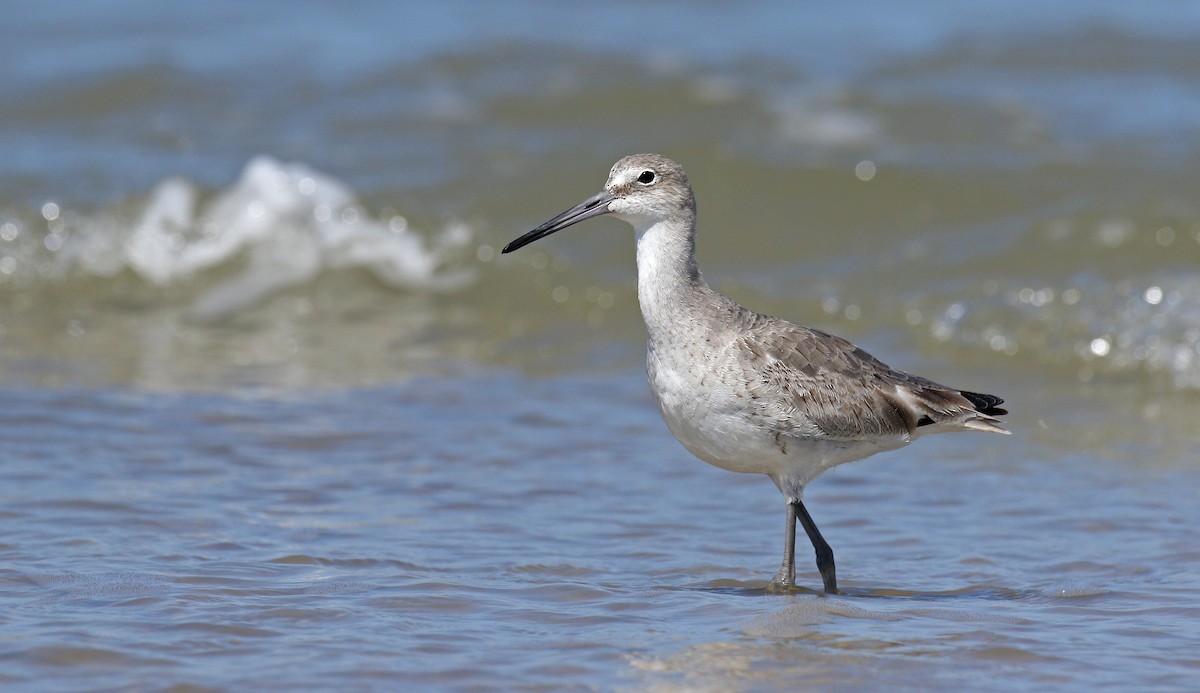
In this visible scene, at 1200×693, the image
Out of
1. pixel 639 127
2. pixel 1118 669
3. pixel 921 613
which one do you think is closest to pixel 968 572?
pixel 921 613

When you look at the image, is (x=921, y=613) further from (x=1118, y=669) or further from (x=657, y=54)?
(x=657, y=54)

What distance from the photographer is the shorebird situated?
6.50 m

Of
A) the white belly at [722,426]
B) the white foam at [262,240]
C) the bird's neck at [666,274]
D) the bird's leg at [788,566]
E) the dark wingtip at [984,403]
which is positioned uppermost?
the white foam at [262,240]

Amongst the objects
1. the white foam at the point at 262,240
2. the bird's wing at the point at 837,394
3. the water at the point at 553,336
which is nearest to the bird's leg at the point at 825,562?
the water at the point at 553,336

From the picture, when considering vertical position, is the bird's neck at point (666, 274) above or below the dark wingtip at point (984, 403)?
above

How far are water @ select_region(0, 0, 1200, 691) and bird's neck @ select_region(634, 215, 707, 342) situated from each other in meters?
1.14

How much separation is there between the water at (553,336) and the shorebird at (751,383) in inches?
23.1

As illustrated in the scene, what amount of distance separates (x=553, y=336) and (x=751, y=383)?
16.2 feet

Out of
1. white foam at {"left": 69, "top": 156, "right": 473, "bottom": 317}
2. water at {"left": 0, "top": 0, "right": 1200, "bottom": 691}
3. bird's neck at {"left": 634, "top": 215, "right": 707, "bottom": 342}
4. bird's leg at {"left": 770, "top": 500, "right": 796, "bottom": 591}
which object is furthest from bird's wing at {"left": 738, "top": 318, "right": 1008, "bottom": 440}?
white foam at {"left": 69, "top": 156, "right": 473, "bottom": 317}

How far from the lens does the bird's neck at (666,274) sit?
6.68 m

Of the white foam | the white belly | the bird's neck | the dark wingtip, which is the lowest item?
the white belly

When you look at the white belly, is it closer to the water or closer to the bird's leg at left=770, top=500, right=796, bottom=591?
the bird's leg at left=770, top=500, right=796, bottom=591

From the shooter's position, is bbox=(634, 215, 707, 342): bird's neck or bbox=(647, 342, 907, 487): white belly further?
bbox=(634, 215, 707, 342): bird's neck

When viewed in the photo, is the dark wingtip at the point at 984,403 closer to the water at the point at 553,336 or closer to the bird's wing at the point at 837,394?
the bird's wing at the point at 837,394
